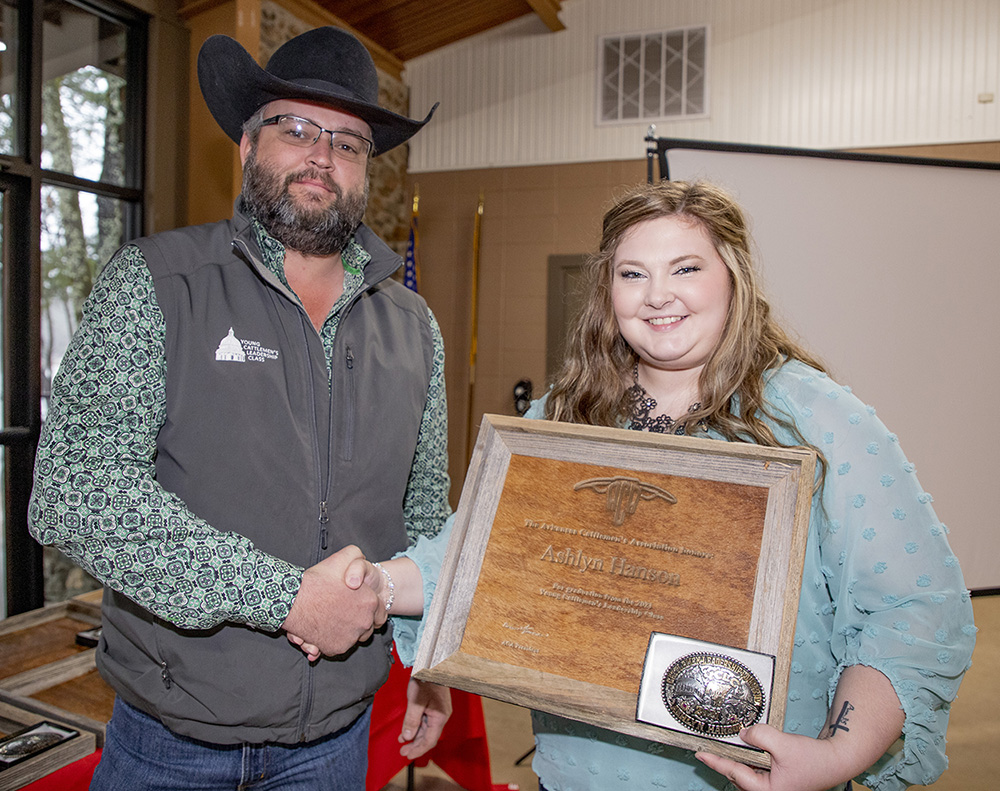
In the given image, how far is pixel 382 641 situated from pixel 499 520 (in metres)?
0.50

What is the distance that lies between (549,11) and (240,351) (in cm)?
520

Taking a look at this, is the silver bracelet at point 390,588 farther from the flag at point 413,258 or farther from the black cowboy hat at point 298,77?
the flag at point 413,258

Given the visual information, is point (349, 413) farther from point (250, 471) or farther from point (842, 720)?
point (842, 720)

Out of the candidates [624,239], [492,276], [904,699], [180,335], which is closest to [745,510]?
[904,699]

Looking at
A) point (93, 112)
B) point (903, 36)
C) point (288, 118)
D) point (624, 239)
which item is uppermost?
point (903, 36)

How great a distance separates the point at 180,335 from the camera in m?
1.33

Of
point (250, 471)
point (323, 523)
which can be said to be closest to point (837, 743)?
point (323, 523)

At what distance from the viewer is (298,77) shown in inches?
60.9

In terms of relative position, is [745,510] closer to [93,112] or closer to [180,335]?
[180,335]

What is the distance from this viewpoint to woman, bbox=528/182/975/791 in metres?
1.00

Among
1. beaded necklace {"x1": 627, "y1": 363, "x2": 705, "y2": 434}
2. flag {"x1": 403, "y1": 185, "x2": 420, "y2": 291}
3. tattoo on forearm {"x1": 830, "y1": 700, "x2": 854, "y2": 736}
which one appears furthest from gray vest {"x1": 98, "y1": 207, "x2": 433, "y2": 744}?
flag {"x1": 403, "y1": 185, "x2": 420, "y2": 291}

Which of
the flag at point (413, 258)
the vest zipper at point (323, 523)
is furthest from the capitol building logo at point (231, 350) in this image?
the flag at point (413, 258)

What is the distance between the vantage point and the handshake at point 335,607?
1.25m

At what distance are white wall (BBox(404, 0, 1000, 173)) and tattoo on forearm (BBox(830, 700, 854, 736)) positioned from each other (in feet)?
16.7
